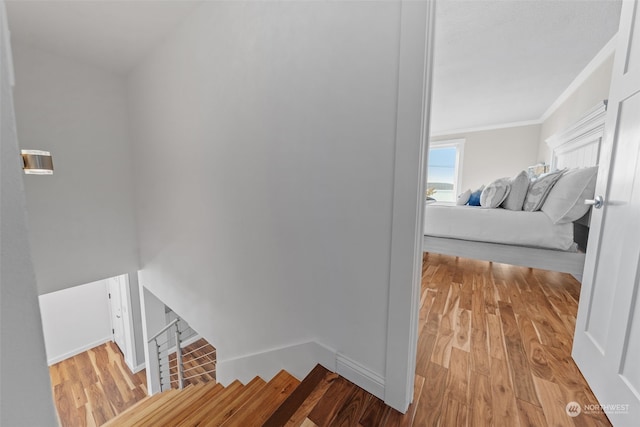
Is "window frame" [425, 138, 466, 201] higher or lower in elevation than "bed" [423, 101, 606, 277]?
higher

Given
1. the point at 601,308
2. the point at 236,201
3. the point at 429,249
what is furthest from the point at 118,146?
the point at 601,308

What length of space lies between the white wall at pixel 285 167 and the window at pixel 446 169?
16.9 feet

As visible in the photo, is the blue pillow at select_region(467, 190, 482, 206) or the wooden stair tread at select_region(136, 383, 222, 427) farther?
the blue pillow at select_region(467, 190, 482, 206)

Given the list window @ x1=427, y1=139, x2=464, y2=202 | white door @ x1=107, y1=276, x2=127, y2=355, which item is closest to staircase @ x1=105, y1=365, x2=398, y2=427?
white door @ x1=107, y1=276, x2=127, y2=355

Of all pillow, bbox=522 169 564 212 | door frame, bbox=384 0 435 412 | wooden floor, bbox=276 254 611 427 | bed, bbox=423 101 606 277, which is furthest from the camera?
pillow, bbox=522 169 564 212

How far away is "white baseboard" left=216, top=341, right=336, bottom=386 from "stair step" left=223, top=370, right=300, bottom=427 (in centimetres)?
7

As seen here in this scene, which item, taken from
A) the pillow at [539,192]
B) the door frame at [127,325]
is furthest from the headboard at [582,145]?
the door frame at [127,325]

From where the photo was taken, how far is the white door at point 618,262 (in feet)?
3.09

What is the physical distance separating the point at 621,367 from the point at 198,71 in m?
2.94

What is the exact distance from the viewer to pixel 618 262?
3.41 feet

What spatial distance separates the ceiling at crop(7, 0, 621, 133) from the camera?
1.94 m

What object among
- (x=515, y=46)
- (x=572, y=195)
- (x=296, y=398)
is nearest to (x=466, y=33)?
(x=515, y=46)

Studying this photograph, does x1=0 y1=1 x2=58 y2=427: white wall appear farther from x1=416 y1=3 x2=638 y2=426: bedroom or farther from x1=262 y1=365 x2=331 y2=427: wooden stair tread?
x1=416 y1=3 x2=638 y2=426: bedroom

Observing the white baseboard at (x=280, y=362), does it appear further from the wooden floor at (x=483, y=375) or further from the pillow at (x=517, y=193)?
the pillow at (x=517, y=193)
